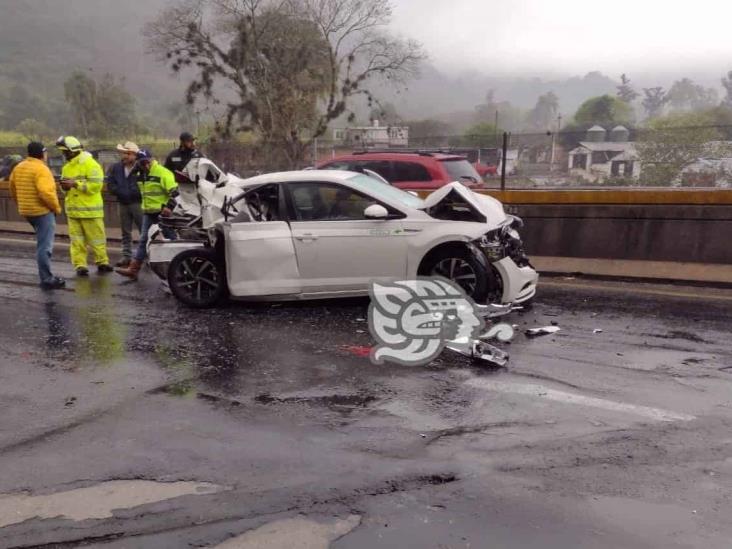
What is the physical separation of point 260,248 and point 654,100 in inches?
3990

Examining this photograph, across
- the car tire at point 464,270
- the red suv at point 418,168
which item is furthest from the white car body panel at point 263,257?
the red suv at point 418,168

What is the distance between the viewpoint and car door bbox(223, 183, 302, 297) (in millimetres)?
7238

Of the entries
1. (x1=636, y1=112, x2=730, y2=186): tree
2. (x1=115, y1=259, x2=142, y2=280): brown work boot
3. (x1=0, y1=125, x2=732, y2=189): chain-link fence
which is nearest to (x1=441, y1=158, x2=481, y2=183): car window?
(x1=0, y1=125, x2=732, y2=189): chain-link fence

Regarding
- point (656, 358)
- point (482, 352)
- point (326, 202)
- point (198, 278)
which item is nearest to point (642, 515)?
point (482, 352)

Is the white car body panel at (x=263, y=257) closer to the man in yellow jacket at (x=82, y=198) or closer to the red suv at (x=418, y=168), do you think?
the man in yellow jacket at (x=82, y=198)

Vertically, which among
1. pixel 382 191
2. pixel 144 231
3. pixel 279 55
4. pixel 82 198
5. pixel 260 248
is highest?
pixel 279 55

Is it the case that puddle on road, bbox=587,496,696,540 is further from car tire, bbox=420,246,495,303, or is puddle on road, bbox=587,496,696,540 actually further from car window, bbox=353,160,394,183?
car window, bbox=353,160,394,183

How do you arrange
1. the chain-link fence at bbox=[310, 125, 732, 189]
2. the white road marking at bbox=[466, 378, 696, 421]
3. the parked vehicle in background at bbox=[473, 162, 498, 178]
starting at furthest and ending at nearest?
the parked vehicle in background at bbox=[473, 162, 498, 178] → the chain-link fence at bbox=[310, 125, 732, 189] → the white road marking at bbox=[466, 378, 696, 421]

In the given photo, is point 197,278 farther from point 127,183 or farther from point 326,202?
point 127,183

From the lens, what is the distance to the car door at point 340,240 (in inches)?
279

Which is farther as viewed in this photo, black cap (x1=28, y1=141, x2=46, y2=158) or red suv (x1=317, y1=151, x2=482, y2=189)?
red suv (x1=317, y1=151, x2=482, y2=189)

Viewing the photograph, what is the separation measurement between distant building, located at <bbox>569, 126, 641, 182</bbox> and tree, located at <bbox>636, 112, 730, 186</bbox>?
0.27m

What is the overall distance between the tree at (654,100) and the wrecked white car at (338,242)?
314 feet

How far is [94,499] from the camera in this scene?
141 inches
